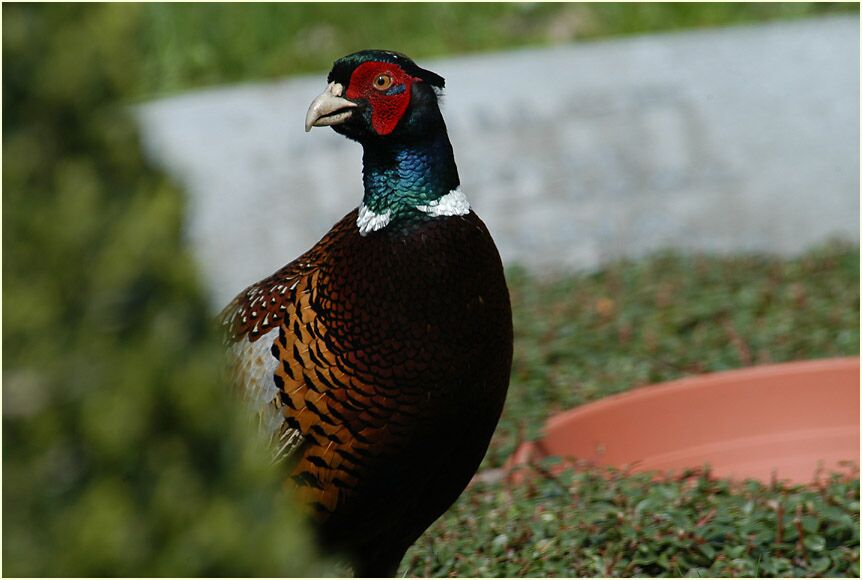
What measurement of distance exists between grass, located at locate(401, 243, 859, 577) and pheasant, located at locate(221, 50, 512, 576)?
0.61m

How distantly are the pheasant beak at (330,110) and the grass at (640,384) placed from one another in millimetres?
1208

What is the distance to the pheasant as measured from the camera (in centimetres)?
254

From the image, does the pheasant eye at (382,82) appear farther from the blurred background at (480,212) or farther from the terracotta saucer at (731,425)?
the terracotta saucer at (731,425)

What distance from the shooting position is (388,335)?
2541 mm

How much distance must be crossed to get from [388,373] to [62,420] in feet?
4.61

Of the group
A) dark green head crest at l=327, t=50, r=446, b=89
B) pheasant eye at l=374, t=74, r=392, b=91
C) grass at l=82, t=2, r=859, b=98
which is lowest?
pheasant eye at l=374, t=74, r=392, b=91

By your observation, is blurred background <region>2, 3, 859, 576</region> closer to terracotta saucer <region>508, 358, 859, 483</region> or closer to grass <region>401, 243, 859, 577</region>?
grass <region>401, 243, 859, 577</region>

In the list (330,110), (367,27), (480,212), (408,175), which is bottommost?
(480,212)

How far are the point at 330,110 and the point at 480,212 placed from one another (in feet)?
12.2

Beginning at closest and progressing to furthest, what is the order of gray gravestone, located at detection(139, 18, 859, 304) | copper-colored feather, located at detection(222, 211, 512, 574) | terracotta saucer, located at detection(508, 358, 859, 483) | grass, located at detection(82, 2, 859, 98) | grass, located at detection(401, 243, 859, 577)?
copper-colored feather, located at detection(222, 211, 512, 574) → grass, located at detection(401, 243, 859, 577) → terracotta saucer, located at detection(508, 358, 859, 483) → gray gravestone, located at detection(139, 18, 859, 304) → grass, located at detection(82, 2, 859, 98)

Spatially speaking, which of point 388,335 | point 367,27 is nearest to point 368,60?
point 388,335

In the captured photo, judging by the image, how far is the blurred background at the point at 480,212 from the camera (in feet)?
3.82

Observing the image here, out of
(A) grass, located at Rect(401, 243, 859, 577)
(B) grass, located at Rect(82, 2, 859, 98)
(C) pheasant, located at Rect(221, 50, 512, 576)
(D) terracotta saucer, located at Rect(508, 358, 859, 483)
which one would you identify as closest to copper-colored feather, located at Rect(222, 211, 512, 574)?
(C) pheasant, located at Rect(221, 50, 512, 576)

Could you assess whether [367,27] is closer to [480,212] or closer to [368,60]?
[480,212]
